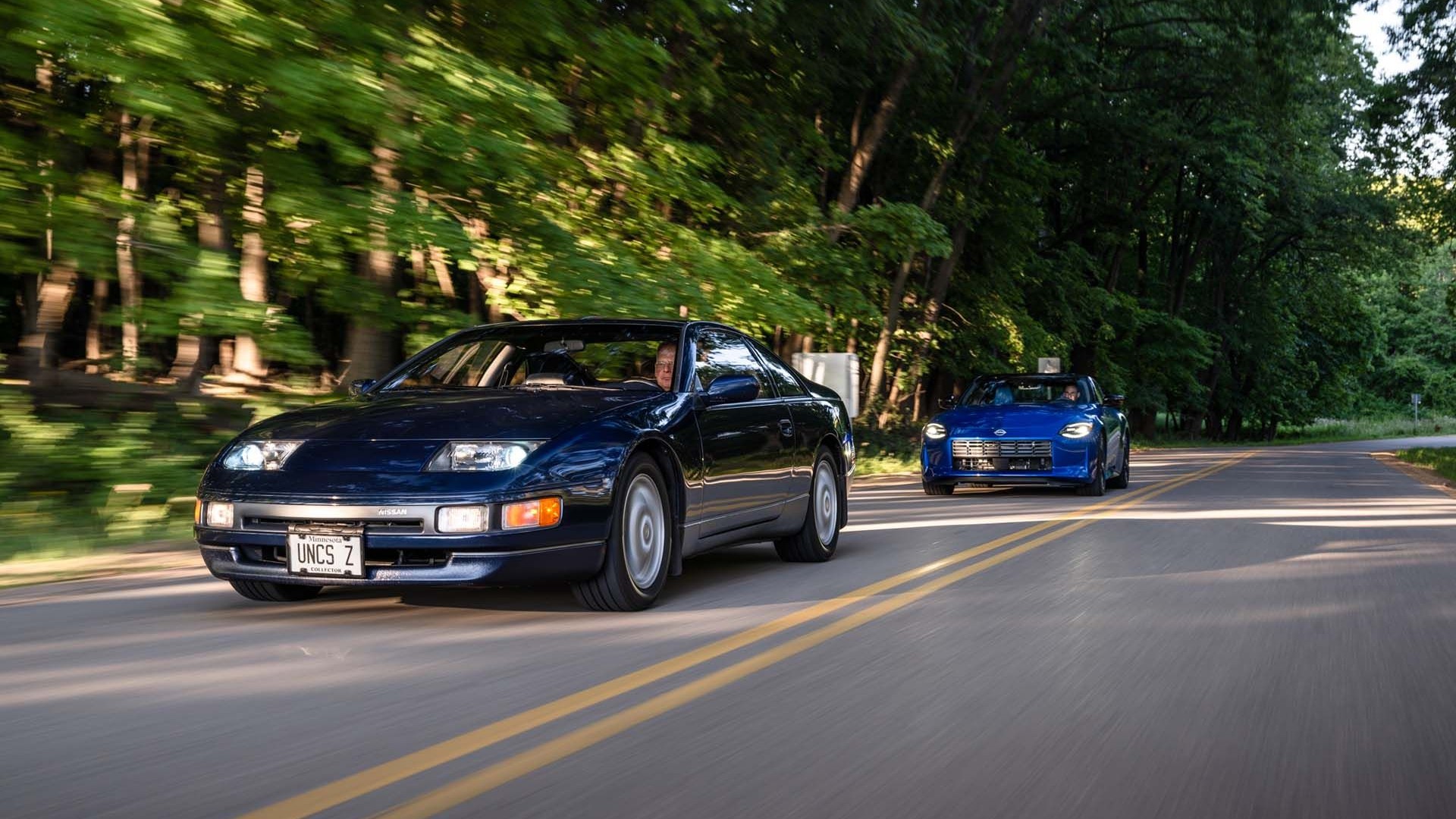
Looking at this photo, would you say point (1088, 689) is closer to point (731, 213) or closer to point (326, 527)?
point (326, 527)

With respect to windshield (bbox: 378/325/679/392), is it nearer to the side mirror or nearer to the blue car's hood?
the side mirror

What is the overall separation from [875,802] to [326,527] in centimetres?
316

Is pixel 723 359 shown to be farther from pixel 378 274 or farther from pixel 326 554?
pixel 378 274

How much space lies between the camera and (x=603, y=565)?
21.4 feet

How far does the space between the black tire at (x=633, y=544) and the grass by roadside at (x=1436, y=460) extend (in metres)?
19.0

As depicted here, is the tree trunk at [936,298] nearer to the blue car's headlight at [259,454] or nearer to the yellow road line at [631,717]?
the yellow road line at [631,717]

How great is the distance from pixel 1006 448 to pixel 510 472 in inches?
405

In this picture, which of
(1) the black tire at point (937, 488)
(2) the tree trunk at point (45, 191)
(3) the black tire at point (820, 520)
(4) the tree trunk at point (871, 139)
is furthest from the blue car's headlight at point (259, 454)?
(4) the tree trunk at point (871, 139)

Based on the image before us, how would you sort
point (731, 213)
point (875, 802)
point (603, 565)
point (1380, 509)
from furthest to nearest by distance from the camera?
point (731, 213) → point (1380, 509) → point (603, 565) → point (875, 802)

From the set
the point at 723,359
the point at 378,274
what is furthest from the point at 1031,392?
the point at 723,359

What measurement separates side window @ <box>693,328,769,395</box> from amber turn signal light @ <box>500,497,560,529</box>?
1678 millimetres

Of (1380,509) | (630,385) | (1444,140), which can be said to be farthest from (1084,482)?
(1444,140)

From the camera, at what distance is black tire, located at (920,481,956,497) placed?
1616 centimetres

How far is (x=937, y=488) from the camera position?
1631 cm
